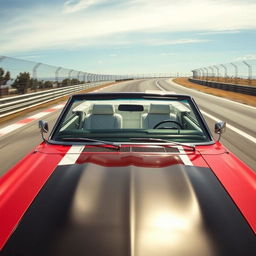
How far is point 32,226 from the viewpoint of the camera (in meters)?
1.95

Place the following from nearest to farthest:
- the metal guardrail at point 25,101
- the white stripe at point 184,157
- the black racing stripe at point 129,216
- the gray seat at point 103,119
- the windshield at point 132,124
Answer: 1. the black racing stripe at point 129,216
2. the white stripe at point 184,157
3. the windshield at point 132,124
4. the gray seat at point 103,119
5. the metal guardrail at point 25,101

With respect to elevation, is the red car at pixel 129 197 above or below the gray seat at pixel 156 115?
below

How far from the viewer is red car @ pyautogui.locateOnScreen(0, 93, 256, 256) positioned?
1.77 m

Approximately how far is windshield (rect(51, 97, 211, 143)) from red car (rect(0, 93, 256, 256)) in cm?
2

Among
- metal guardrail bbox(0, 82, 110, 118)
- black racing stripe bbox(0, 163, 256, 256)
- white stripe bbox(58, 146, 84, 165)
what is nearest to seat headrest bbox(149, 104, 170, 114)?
white stripe bbox(58, 146, 84, 165)

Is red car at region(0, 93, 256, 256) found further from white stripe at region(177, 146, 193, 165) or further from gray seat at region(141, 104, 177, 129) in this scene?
gray seat at region(141, 104, 177, 129)

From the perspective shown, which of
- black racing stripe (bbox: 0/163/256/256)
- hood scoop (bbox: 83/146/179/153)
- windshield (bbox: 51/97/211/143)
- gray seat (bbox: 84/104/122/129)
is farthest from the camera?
gray seat (bbox: 84/104/122/129)

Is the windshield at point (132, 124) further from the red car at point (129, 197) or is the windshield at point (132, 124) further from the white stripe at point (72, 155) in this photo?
the white stripe at point (72, 155)

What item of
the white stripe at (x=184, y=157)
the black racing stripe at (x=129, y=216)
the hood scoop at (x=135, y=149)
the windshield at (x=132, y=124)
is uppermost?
the windshield at (x=132, y=124)

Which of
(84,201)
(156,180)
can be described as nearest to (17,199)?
(84,201)

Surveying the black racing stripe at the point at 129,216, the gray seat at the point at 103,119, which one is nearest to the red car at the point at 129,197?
the black racing stripe at the point at 129,216

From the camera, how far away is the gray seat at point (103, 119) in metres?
4.27

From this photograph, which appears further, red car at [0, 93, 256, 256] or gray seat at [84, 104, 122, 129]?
gray seat at [84, 104, 122, 129]

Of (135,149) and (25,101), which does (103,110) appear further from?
(25,101)
